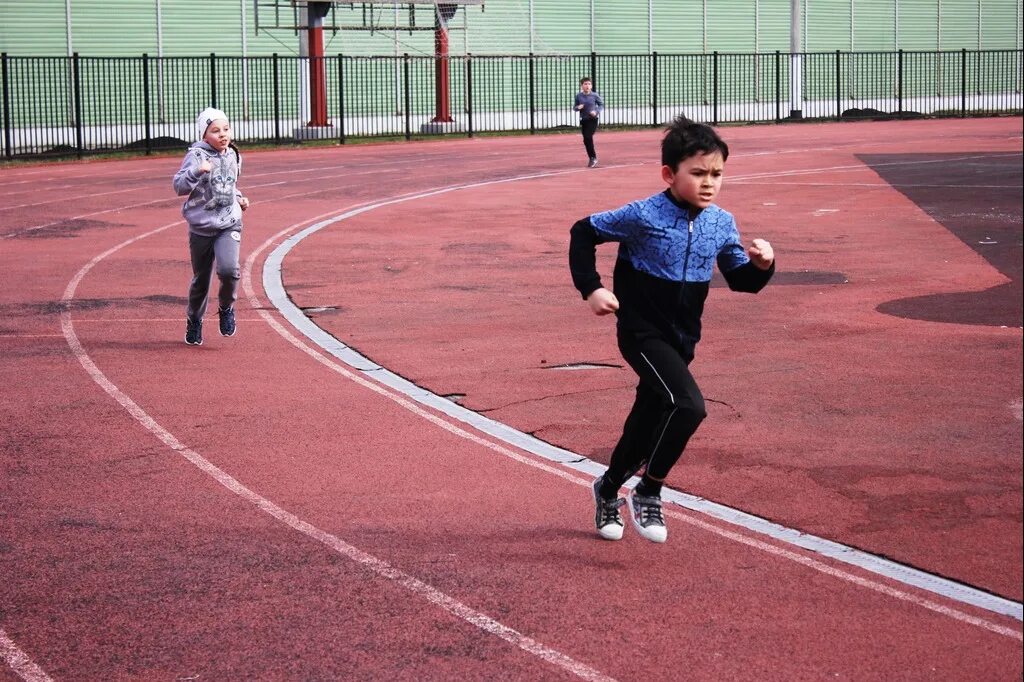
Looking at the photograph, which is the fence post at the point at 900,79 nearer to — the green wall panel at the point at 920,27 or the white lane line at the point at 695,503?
the green wall panel at the point at 920,27

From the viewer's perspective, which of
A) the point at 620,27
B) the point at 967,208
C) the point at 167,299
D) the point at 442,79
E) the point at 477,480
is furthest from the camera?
the point at 620,27

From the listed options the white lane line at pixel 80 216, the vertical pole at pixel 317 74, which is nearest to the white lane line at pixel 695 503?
the white lane line at pixel 80 216

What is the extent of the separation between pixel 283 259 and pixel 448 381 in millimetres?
7586

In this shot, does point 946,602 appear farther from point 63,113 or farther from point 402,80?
point 402,80

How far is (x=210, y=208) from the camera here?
468 inches

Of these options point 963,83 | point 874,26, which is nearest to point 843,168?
point 963,83

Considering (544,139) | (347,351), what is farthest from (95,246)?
(544,139)

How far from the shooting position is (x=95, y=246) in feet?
62.7

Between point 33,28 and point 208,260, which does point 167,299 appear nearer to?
point 208,260

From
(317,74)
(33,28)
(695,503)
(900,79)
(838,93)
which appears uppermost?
(33,28)

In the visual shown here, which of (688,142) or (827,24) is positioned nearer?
(688,142)

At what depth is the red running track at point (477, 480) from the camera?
5484 millimetres

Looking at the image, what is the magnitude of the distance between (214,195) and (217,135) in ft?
1.56

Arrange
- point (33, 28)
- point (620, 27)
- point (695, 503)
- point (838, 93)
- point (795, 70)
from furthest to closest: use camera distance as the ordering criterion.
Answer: point (620, 27) → point (795, 70) → point (838, 93) → point (33, 28) → point (695, 503)
